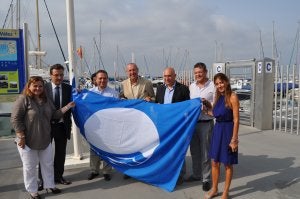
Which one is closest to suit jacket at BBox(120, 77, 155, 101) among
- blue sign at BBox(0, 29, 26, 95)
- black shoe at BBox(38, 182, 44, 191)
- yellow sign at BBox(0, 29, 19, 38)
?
black shoe at BBox(38, 182, 44, 191)

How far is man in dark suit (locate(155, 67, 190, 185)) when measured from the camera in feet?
18.5

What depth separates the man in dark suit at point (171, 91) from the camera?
5.65 metres

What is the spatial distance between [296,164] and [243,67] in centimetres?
546

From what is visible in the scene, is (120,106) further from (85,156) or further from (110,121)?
(85,156)

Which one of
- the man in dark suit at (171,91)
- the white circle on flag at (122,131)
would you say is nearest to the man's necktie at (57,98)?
the white circle on flag at (122,131)

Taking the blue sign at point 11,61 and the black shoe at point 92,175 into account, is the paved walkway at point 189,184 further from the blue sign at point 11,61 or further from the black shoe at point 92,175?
the blue sign at point 11,61

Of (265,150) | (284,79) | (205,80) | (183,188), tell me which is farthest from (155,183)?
(284,79)

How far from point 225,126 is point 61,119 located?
2727 millimetres

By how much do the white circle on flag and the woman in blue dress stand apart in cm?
104

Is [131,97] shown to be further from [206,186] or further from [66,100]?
[206,186]

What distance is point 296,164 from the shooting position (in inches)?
275

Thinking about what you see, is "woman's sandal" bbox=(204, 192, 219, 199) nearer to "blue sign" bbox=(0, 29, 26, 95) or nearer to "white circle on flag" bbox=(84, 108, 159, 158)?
"white circle on flag" bbox=(84, 108, 159, 158)

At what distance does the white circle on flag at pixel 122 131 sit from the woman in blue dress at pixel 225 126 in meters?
1.04

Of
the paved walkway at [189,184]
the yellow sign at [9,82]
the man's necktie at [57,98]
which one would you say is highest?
the yellow sign at [9,82]
